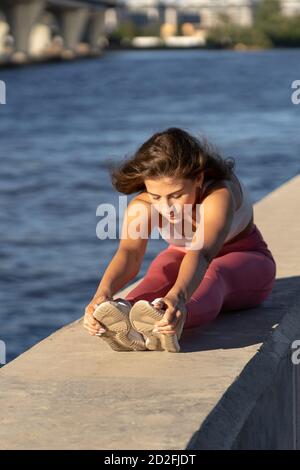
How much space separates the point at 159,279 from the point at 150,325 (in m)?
0.51

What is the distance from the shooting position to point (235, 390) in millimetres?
3537

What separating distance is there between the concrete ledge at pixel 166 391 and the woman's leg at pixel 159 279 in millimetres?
203

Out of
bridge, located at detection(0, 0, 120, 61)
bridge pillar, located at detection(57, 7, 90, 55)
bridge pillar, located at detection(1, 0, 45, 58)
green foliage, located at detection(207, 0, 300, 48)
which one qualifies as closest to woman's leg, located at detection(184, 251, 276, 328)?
bridge pillar, located at detection(1, 0, 45, 58)

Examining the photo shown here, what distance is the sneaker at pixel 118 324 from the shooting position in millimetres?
3902

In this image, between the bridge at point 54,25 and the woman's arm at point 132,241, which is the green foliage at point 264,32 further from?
the woman's arm at point 132,241

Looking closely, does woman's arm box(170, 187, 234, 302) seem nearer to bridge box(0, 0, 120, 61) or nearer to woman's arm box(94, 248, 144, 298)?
woman's arm box(94, 248, 144, 298)

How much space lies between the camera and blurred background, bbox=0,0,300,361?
973 cm

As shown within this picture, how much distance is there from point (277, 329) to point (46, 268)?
21.1 ft

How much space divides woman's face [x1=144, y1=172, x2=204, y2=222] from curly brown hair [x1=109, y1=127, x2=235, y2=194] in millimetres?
20

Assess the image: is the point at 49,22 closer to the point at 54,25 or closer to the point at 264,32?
the point at 54,25

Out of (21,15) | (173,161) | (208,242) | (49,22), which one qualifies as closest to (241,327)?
(208,242)

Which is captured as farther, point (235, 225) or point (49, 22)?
point (49, 22)

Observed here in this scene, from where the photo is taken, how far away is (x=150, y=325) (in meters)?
3.90

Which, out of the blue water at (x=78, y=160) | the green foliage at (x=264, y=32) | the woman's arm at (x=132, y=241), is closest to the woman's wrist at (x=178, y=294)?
the woman's arm at (x=132, y=241)
